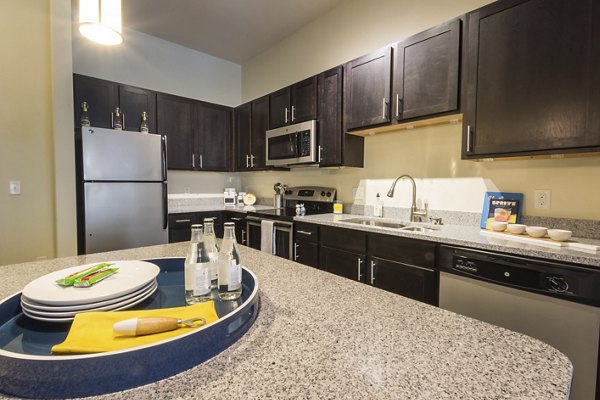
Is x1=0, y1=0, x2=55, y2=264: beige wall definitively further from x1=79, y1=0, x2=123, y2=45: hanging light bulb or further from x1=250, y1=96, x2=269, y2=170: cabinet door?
x1=250, y1=96, x2=269, y2=170: cabinet door

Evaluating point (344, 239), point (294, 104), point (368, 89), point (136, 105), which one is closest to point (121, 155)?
point (136, 105)

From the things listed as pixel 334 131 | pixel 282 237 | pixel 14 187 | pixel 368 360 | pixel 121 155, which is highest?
pixel 334 131

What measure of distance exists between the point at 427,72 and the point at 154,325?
220cm

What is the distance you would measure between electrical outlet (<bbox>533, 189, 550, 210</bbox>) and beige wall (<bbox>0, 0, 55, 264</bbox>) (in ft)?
12.6

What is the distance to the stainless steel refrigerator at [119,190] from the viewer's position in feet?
8.38

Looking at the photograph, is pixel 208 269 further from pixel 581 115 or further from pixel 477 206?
pixel 477 206

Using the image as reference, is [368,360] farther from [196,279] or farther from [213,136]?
[213,136]

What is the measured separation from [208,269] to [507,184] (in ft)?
6.84

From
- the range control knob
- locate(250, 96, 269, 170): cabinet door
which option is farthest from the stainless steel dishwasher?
locate(250, 96, 269, 170): cabinet door

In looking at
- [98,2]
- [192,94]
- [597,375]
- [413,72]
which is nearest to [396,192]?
[413,72]

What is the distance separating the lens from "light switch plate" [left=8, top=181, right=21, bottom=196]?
2.44 meters

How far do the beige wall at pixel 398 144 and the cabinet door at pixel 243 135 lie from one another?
388 millimetres

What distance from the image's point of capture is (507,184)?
77.9 inches

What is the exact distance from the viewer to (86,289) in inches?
29.8
